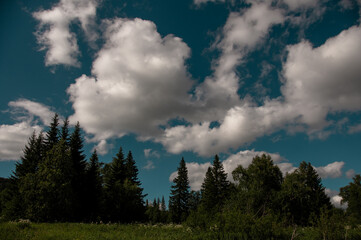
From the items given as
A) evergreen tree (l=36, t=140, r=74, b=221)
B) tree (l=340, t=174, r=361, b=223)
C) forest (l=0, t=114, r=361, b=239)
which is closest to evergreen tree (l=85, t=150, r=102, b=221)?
forest (l=0, t=114, r=361, b=239)

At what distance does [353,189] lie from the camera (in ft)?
168

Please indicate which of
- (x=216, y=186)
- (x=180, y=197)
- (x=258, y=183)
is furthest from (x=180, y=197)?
(x=258, y=183)

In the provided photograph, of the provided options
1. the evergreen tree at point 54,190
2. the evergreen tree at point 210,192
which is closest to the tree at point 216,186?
the evergreen tree at point 210,192

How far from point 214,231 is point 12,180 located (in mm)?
31966

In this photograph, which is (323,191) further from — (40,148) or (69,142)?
(40,148)

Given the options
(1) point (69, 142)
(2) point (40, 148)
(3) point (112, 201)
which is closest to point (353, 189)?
(3) point (112, 201)

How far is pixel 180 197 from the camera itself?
5541cm

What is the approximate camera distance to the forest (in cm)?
1348

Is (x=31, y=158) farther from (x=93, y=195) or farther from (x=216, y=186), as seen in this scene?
(x=216, y=186)

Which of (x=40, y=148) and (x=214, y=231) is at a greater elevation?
(x=40, y=148)

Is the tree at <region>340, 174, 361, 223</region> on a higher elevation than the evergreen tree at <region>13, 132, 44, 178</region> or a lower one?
lower

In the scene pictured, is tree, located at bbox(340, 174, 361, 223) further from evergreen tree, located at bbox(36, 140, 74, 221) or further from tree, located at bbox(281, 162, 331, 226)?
evergreen tree, located at bbox(36, 140, 74, 221)

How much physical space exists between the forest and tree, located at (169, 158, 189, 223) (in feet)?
0.75

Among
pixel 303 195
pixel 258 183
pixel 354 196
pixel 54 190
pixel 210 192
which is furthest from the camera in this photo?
pixel 210 192
